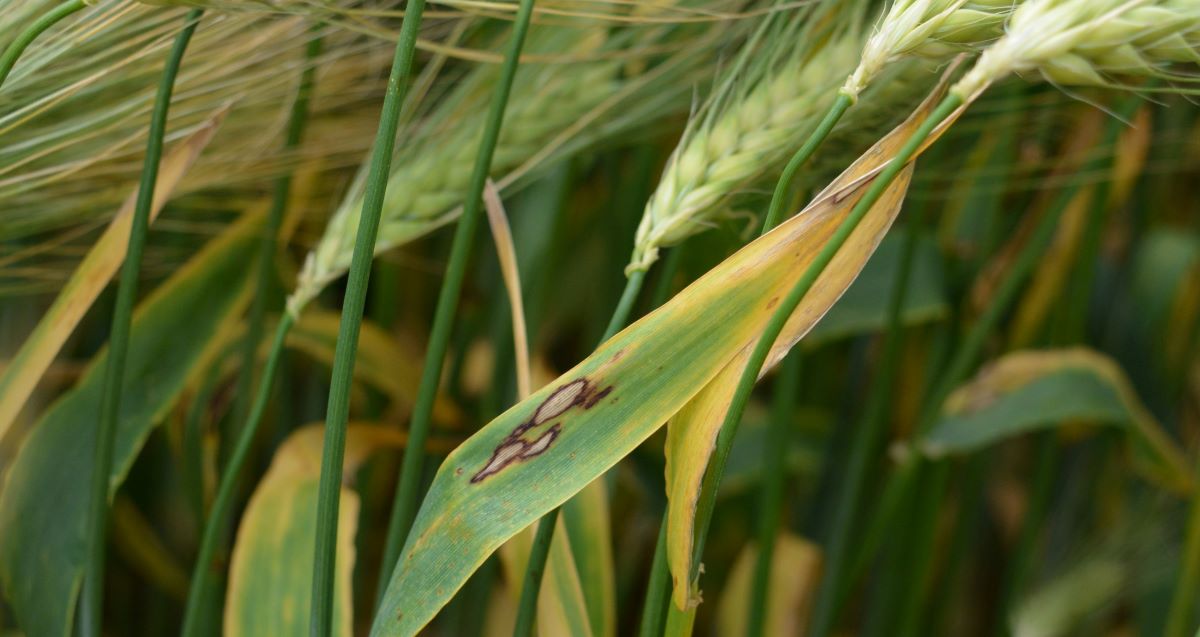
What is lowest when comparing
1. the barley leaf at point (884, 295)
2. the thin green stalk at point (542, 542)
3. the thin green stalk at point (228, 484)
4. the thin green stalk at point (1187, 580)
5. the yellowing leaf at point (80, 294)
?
the thin green stalk at point (1187, 580)

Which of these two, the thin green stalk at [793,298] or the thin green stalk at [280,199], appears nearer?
the thin green stalk at [793,298]

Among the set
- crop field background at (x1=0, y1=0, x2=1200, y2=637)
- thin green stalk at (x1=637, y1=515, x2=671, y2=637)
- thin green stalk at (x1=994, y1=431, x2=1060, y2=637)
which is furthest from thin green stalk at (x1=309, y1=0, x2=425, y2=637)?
thin green stalk at (x1=994, y1=431, x2=1060, y2=637)

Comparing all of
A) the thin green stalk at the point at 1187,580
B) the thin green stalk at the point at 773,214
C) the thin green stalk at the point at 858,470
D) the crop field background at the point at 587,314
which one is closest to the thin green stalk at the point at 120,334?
the crop field background at the point at 587,314

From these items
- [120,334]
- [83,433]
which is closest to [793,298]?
[120,334]

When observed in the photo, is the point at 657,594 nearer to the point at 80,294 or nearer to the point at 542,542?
the point at 542,542

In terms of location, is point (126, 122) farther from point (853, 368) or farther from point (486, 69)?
point (853, 368)

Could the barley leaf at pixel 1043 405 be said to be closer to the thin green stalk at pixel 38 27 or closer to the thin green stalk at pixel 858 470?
the thin green stalk at pixel 858 470

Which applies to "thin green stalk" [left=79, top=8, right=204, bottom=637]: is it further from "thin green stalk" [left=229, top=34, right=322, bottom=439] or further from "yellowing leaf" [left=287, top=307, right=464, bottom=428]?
"yellowing leaf" [left=287, top=307, right=464, bottom=428]
